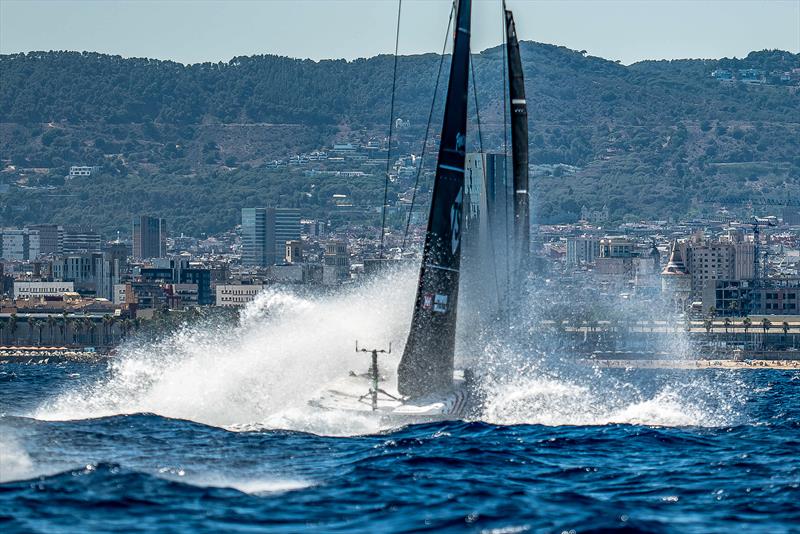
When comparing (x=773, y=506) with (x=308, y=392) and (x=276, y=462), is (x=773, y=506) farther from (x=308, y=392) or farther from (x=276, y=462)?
(x=308, y=392)

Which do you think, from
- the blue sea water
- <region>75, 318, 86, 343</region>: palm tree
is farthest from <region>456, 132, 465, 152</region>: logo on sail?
<region>75, 318, 86, 343</region>: palm tree

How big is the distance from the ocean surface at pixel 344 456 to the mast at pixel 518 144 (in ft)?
11.8

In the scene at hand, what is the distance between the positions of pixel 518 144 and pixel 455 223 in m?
9.64

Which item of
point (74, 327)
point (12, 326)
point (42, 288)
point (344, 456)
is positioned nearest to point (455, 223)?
point (344, 456)

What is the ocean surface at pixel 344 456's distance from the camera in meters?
22.2

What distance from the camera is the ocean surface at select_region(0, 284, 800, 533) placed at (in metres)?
22.2

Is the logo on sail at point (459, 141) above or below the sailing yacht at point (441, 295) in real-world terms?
above

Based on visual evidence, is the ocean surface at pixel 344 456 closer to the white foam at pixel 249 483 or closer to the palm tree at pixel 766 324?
the white foam at pixel 249 483

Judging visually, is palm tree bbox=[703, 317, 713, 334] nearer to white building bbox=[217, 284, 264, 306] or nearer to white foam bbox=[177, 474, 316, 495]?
white building bbox=[217, 284, 264, 306]

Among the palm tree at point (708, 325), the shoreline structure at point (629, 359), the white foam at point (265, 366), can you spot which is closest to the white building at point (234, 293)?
the shoreline structure at point (629, 359)

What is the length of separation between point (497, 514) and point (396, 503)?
1554 millimetres

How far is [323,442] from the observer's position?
29.7 meters

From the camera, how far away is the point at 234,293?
16088cm

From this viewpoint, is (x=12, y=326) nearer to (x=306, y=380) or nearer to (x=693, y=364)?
(x=693, y=364)
